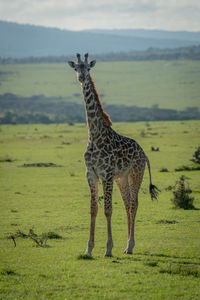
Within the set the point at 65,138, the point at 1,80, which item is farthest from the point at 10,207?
the point at 1,80

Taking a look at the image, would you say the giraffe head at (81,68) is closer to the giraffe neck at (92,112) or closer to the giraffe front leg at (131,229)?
the giraffe neck at (92,112)

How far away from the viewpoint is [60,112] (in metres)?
103

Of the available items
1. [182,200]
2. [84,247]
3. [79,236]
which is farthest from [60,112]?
[84,247]

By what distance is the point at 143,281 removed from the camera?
842cm

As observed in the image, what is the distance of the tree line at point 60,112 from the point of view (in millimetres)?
82125

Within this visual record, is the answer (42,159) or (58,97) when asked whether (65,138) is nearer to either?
(42,159)

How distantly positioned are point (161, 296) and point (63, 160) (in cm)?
2498

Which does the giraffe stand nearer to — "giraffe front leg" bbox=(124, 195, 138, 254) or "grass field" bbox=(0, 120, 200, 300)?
"giraffe front leg" bbox=(124, 195, 138, 254)

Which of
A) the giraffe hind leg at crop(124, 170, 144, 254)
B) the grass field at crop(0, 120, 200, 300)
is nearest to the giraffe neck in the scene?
the giraffe hind leg at crop(124, 170, 144, 254)

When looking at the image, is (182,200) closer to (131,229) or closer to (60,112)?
(131,229)

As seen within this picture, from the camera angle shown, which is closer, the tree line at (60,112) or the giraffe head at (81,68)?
the giraffe head at (81,68)

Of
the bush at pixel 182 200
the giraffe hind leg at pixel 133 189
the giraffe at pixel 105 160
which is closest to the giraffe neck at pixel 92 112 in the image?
the giraffe at pixel 105 160

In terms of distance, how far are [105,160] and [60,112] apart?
→ 307ft

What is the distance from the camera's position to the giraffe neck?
35.2ft
